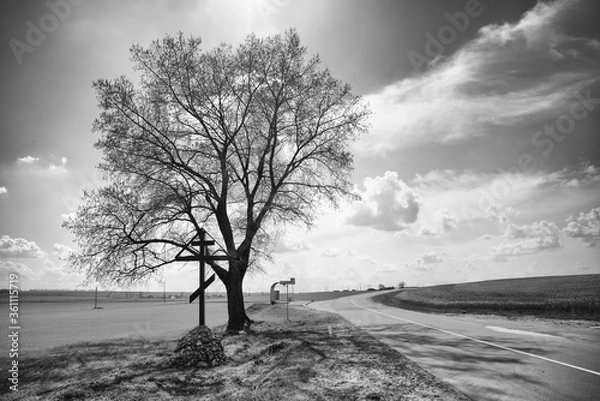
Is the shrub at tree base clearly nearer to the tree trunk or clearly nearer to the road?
the road

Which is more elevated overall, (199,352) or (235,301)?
(235,301)

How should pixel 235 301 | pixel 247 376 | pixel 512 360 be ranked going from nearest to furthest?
1. pixel 512 360
2. pixel 247 376
3. pixel 235 301

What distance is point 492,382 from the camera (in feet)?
21.6

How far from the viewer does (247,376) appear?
8.58 m

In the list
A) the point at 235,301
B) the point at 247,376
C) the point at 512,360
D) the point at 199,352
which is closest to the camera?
the point at 512,360

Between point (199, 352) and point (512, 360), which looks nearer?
point (512, 360)

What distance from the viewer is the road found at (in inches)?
237

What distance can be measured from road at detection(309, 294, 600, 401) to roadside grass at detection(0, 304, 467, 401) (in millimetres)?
672

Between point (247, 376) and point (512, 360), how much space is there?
609cm

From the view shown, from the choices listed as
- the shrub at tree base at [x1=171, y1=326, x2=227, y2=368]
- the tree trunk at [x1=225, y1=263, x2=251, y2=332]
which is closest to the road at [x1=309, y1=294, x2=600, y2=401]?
the shrub at tree base at [x1=171, y1=326, x2=227, y2=368]

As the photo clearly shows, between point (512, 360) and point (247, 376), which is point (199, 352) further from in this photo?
point (512, 360)

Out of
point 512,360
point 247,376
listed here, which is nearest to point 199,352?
point 247,376

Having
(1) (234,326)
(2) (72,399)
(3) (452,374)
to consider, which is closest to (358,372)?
(3) (452,374)

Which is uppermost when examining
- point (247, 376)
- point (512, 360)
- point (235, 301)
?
point (235, 301)
